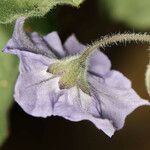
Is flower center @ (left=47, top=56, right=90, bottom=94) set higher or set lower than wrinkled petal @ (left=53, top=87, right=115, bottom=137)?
higher

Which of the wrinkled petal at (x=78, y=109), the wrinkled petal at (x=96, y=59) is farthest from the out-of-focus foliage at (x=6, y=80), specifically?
the wrinkled petal at (x=78, y=109)

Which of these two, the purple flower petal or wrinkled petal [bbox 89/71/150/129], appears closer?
the purple flower petal

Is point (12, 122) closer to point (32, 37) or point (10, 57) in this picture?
point (10, 57)

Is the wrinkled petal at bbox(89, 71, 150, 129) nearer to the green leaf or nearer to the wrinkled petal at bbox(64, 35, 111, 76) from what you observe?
the wrinkled petal at bbox(64, 35, 111, 76)

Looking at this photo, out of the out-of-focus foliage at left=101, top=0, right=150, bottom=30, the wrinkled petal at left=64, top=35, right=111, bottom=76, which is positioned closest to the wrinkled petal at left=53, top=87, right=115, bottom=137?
the wrinkled petal at left=64, top=35, right=111, bottom=76

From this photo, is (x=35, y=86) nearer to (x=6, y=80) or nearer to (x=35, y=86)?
(x=35, y=86)
